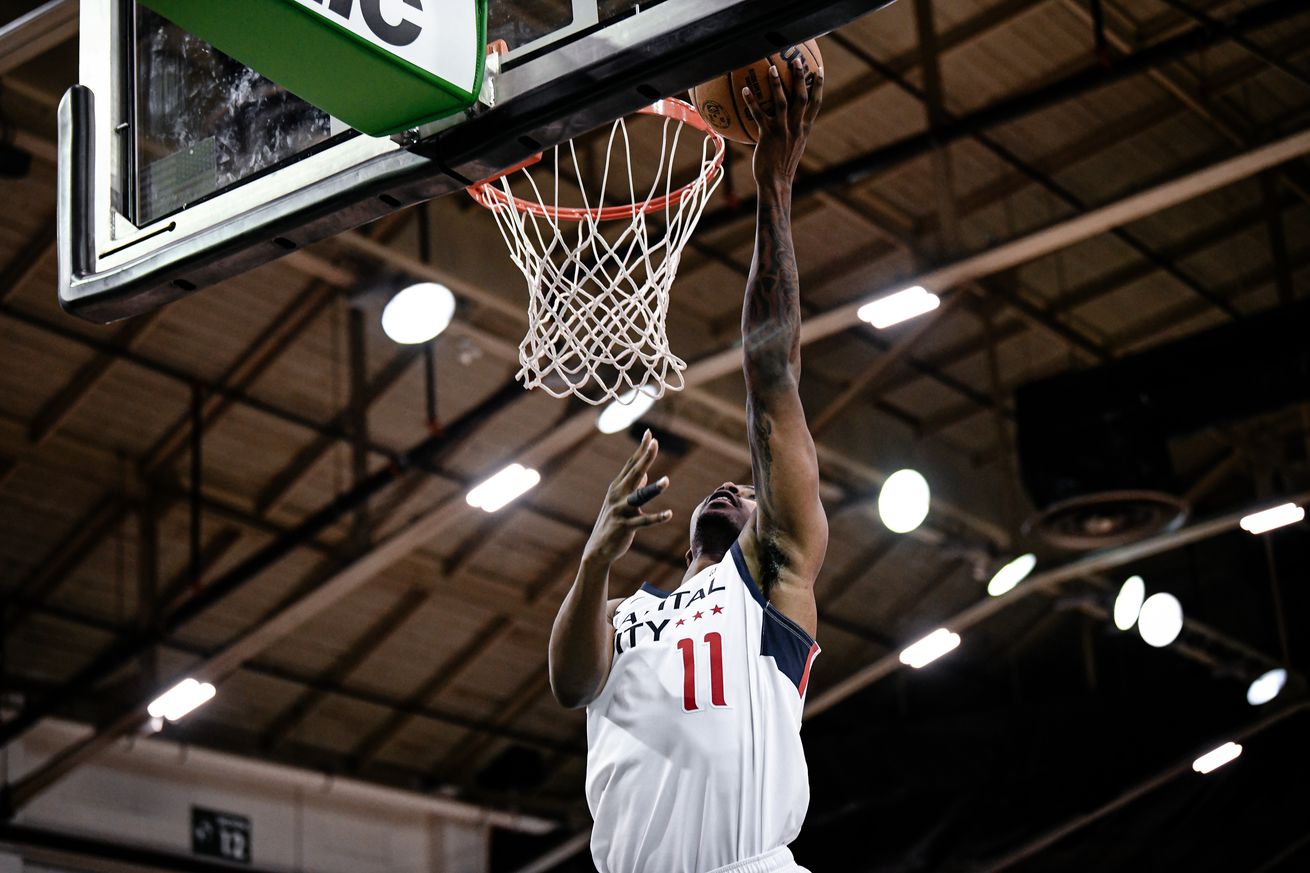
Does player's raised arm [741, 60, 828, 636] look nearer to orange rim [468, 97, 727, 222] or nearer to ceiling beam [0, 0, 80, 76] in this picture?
orange rim [468, 97, 727, 222]

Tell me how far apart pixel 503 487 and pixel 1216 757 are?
1025cm

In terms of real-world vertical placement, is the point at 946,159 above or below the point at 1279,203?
below

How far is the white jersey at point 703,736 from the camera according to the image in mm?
3926

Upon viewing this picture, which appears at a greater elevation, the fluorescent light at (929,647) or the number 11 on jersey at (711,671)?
the fluorescent light at (929,647)

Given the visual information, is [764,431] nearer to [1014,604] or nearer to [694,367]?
[694,367]

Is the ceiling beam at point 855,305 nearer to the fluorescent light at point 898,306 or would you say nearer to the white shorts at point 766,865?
the fluorescent light at point 898,306

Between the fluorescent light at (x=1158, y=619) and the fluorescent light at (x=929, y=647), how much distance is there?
211 centimetres

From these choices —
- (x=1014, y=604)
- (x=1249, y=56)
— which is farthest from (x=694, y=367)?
(x=1014, y=604)

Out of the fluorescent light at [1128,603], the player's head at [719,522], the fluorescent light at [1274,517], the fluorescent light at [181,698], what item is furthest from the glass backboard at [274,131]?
the fluorescent light at [1128,603]

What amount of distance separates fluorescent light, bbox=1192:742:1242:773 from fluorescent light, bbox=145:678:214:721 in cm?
1019

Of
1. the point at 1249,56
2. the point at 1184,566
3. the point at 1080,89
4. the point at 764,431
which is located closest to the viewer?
the point at 764,431

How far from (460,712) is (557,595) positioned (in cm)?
Answer: 185

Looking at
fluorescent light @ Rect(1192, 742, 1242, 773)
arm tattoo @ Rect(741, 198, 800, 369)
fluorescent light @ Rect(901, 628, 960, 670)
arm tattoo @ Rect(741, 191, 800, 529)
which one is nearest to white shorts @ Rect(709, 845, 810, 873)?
arm tattoo @ Rect(741, 191, 800, 529)

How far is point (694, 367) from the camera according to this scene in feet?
39.1
